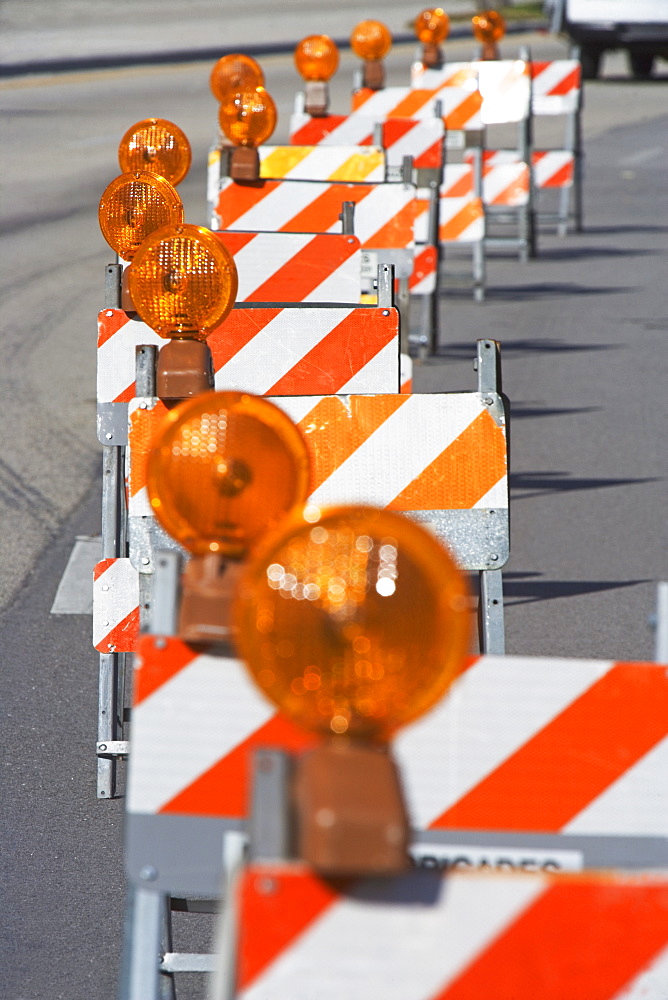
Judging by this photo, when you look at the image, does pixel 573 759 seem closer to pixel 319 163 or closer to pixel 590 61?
pixel 319 163

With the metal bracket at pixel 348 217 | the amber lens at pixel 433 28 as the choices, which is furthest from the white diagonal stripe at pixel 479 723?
the amber lens at pixel 433 28

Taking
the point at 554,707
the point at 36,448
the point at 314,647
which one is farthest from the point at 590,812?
the point at 36,448

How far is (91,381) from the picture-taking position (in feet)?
37.5

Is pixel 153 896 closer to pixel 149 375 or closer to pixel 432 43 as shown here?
pixel 149 375

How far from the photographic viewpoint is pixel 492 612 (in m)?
4.32

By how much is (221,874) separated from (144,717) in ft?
1.00

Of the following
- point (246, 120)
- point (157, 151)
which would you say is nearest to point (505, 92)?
point (246, 120)

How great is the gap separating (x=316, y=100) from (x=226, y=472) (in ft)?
34.2

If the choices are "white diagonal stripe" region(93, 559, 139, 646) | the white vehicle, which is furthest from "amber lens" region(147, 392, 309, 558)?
the white vehicle

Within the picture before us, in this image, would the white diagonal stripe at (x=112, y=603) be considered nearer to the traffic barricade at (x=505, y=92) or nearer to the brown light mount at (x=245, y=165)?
the brown light mount at (x=245, y=165)

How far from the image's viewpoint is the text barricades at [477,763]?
279 cm

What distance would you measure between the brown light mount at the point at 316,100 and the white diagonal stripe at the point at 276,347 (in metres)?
7.25

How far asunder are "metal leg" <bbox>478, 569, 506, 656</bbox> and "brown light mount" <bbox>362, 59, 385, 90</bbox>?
10670 millimetres

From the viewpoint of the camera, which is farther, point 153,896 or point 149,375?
point 149,375
